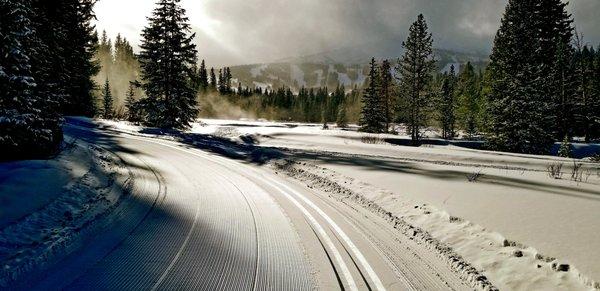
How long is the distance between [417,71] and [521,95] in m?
12.9

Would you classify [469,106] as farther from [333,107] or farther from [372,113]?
[333,107]

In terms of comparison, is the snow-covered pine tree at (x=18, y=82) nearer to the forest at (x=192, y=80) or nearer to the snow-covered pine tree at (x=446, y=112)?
the forest at (x=192, y=80)

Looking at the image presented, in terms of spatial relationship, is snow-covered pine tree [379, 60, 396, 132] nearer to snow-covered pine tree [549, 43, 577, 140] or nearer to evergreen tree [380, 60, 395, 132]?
evergreen tree [380, 60, 395, 132]

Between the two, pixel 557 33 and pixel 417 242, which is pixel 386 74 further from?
pixel 417 242

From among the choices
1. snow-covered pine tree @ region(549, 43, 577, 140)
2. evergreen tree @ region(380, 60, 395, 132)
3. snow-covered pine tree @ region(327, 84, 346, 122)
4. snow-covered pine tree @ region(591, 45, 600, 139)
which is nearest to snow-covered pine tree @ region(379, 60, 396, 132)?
evergreen tree @ region(380, 60, 395, 132)

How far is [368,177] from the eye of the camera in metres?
16.4

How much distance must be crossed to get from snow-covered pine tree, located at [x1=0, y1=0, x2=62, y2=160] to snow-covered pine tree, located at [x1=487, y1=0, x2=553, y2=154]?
95.2 ft

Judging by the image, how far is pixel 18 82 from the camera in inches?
494

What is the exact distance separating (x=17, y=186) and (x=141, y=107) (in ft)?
93.5

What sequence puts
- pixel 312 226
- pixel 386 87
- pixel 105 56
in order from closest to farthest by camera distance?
pixel 312 226
pixel 386 87
pixel 105 56

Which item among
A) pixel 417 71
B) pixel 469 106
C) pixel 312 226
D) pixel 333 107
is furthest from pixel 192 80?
pixel 333 107

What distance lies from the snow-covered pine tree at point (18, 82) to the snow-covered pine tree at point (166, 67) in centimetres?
2336

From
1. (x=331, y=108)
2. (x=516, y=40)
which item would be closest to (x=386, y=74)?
(x=516, y=40)

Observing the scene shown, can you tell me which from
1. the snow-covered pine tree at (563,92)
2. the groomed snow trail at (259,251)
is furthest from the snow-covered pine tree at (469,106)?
the groomed snow trail at (259,251)
